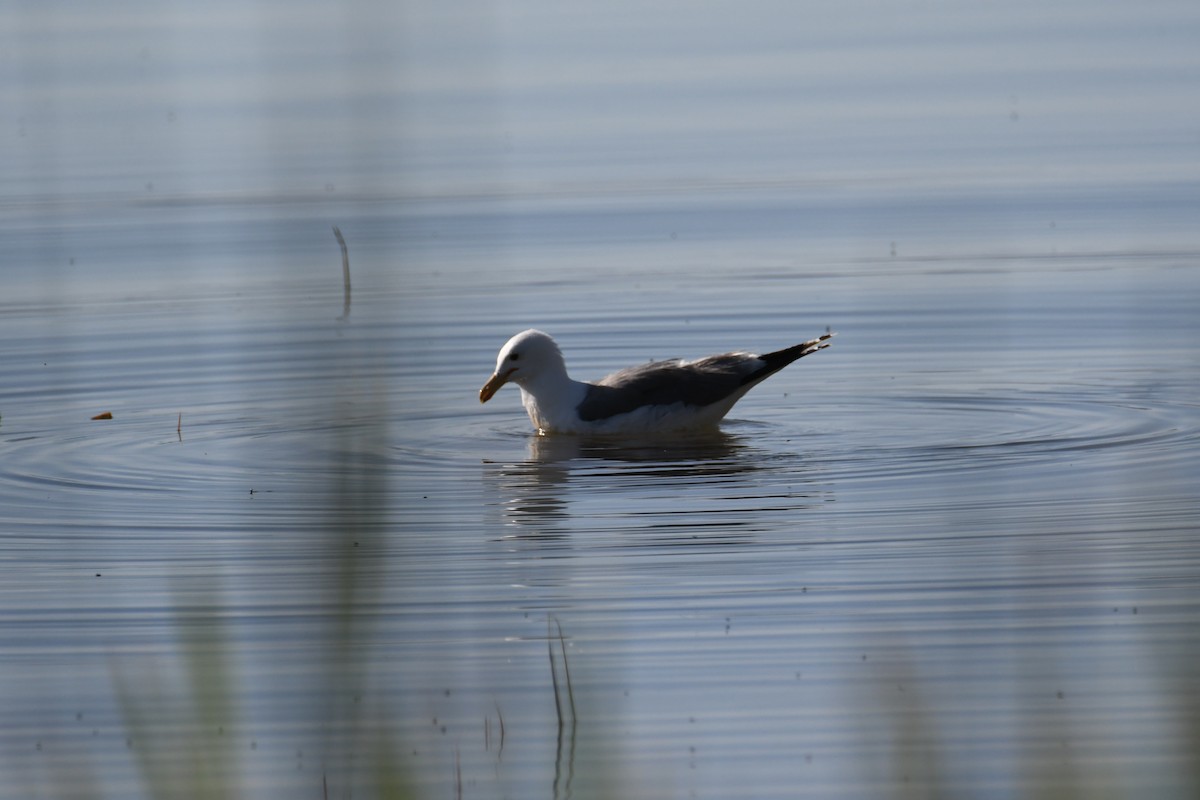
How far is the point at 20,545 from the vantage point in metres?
9.50

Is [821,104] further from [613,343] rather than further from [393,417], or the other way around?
[393,417]

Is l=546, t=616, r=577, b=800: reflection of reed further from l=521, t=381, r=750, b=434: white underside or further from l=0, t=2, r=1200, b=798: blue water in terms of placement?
l=521, t=381, r=750, b=434: white underside

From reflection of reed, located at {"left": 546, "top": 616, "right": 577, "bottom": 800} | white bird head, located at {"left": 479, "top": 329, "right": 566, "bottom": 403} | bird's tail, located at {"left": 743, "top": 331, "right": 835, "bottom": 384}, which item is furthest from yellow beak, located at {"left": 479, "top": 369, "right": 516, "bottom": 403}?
reflection of reed, located at {"left": 546, "top": 616, "right": 577, "bottom": 800}

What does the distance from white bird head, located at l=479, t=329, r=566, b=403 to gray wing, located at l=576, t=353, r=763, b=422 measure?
1.18ft

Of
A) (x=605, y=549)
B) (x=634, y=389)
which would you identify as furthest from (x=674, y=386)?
(x=605, y=549)

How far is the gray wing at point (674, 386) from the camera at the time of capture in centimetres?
1241

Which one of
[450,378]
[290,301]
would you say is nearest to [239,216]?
[450,378]

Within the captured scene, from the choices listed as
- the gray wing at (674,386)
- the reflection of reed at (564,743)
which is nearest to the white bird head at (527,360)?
the gray wing at (674,386)

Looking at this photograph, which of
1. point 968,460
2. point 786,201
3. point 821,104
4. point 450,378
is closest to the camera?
point 968,460

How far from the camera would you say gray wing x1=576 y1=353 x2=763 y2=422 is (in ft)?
40.7

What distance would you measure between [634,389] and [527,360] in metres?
0.79

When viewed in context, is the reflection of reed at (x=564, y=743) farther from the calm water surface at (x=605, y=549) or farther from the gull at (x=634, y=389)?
the gull at (x=634, y=389)

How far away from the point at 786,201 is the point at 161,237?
6.76m

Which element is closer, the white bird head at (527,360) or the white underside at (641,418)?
the white underside at (641,418)
